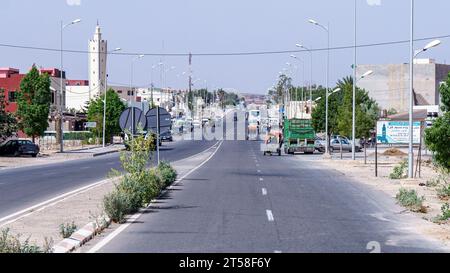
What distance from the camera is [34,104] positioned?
6875 cm

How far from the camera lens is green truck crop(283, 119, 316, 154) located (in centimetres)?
7306

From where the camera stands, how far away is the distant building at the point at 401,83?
381 feet

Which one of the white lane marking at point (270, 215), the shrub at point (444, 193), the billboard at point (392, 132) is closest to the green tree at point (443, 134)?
the white lane marking at point (270, 215)

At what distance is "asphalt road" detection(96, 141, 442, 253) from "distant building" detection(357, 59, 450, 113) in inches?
3409

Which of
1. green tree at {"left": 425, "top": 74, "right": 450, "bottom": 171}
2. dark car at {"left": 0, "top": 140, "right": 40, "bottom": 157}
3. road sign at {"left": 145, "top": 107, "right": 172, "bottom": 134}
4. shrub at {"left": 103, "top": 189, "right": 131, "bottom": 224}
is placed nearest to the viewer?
shrub at {"left": 103, "top": 189, "right": 131, "bottom": 224}

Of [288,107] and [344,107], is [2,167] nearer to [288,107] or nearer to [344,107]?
[344,107]

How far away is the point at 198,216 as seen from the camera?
20516 mm

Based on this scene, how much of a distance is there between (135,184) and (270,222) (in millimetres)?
4746

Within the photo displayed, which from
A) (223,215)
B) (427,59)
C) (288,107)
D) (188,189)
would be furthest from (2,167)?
(288,107)

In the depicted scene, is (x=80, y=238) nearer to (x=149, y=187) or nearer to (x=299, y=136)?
(x=149, y=187)

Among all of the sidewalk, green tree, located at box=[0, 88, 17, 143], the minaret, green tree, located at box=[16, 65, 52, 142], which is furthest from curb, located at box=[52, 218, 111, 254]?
the minaret

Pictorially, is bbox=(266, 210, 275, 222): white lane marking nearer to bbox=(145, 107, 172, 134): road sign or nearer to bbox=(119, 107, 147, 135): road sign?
bbox=(119, 107, 147, 135): road sign

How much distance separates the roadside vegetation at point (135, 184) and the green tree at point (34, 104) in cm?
4372
